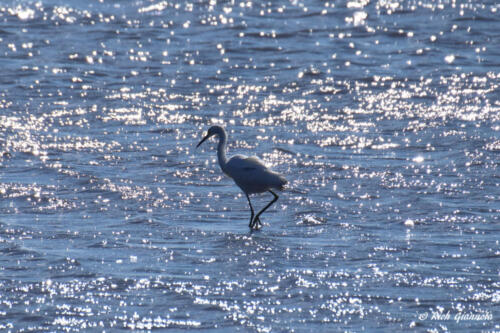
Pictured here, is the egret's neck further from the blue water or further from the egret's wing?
the blue water

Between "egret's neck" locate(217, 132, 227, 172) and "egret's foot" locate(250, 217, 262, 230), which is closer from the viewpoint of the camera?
"egret's foot" locate(250, 217, 262, 230)

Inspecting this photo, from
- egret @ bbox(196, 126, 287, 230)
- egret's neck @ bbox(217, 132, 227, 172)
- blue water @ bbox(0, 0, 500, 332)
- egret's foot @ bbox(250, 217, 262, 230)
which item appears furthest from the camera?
egret's neck @ bbox(217, 132, 227, 172)

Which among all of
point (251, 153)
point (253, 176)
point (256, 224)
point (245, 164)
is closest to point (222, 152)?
point (245, 164)

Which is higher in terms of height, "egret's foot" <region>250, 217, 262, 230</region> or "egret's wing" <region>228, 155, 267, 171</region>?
"egret's wing" <region>228, 155, 267, 171</region>

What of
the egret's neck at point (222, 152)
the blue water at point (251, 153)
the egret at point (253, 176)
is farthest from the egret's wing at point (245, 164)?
the blue water at point (251, 153)

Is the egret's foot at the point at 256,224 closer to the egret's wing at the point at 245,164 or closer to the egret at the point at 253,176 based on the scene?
the egret at the point at 253,176

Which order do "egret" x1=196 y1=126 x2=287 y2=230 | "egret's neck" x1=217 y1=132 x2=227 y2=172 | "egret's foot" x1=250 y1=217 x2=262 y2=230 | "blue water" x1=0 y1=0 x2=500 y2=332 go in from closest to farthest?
"blue water" x1=0 y1=0 x2=500 y2=332
"egret's foot" x1=250 y1=217 x2=262 y2=230
"egret" x1=196 y1=126 x2=287 y2=230
"egret's neck" x1=217 y1=132 x2=227 y2=172

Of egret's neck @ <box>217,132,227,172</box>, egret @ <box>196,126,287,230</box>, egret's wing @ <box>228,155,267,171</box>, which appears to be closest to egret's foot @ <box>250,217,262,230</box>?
egret @ <box>196,126,287,230</box>

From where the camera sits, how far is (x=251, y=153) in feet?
43.2

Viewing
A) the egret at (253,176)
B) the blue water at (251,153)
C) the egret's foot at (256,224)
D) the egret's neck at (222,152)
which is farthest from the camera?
the egret's neck at (222,152)

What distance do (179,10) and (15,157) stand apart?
38.0 ft

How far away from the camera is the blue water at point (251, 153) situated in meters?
7.73

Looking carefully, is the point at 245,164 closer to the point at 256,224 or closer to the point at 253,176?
the point at 253,176

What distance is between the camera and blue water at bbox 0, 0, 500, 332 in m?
7.73
